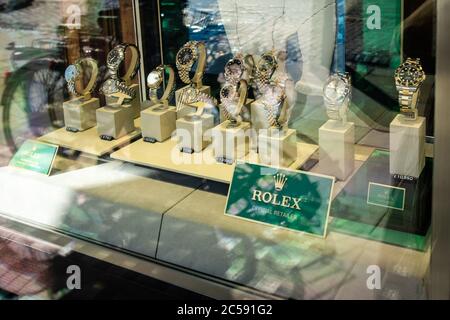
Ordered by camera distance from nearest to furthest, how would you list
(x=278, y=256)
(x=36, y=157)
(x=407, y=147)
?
(x=278, y=256), (x=407, y=147), (x=36, y=157)

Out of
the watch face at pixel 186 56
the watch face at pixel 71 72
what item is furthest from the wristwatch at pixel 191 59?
the watch face at pixel 71 72

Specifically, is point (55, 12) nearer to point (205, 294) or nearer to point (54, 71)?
point (54, 71)

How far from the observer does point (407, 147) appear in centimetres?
99

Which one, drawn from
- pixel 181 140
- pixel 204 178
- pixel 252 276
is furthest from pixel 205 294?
pixel 181 140

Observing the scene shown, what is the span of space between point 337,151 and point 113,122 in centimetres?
51

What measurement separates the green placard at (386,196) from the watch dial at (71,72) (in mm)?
702

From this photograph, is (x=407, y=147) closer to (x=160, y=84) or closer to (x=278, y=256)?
(x=278, y=256)

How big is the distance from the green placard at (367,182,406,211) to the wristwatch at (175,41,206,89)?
46 cm

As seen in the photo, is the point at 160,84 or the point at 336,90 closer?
the point at 336,90

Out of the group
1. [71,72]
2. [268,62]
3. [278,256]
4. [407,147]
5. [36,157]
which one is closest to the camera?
[278,256]

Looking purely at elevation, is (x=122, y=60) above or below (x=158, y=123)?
above

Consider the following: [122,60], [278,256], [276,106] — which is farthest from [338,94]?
[122,60]

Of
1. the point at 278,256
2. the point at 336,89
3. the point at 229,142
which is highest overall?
the point at 336,89

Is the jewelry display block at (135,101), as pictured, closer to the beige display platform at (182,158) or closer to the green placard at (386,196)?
the beige display platform at (182,158)
